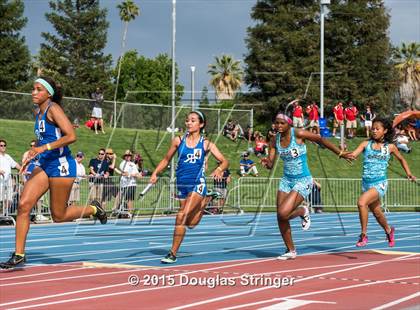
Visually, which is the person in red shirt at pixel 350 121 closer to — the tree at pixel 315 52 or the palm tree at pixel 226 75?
the tree at pixel 315 52

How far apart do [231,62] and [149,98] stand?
46.3 feet

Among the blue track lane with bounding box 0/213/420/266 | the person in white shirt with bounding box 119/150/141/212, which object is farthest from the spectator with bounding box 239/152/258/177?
the person in white shirt with bounding box 119/150/141/212

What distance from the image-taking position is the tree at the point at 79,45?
72250 millimetres

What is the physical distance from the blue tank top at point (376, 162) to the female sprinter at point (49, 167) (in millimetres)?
5394

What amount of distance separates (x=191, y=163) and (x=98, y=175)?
11.9 meters

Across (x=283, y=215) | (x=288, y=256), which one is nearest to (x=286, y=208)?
(x=283, y=215)

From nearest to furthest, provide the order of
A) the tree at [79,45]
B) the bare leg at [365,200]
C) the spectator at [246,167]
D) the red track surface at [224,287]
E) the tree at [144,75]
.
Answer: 1. the red track surface at [224,287]
2. the bare leg at [365,200]
3. the spectator at [246,167]
4. the tree at [79,45]
5. the tree at [144,75]

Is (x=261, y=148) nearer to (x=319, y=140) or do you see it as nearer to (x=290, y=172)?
(x=290, y=172)

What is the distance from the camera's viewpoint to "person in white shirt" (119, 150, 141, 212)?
23469 millimetres

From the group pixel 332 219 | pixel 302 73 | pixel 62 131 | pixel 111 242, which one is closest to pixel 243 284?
pixel 62 131

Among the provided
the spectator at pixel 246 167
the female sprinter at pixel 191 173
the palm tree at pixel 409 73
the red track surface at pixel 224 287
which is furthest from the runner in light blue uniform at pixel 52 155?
the palm tree at pixel 409 73

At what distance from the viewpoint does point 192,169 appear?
37.5 ft

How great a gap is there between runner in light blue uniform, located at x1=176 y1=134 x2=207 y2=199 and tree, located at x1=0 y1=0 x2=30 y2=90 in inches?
2091

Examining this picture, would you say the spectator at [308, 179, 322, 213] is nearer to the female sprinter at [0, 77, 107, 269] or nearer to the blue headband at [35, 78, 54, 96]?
the female sprinter at [0, 77, 107, 269]
